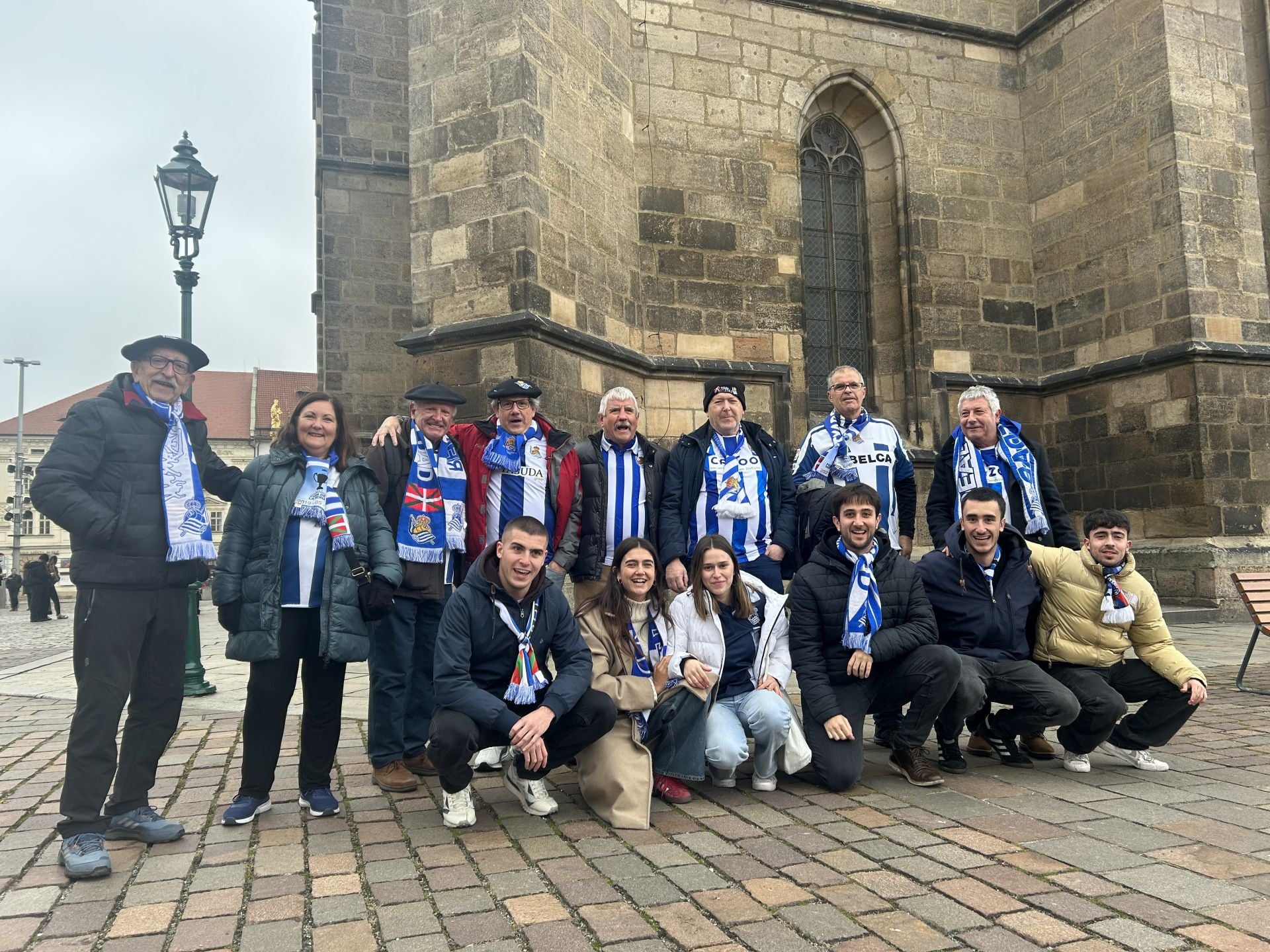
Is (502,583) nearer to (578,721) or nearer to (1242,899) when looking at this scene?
(578,721)

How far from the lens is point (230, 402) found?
58594 mm

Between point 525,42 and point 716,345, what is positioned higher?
point 525,42

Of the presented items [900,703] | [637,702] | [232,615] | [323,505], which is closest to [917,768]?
[900,703]

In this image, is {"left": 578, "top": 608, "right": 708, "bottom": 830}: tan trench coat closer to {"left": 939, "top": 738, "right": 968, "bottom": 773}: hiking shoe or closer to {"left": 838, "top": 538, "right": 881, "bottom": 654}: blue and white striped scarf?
{"left": 838, "top": 538, "right": 881, "bottom": 654}: blue and white striped scarf

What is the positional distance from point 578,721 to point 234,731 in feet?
9.79

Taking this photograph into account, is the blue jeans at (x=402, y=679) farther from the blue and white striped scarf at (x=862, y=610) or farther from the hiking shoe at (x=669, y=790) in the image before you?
the blue and white striped scarf at (x=862, y=610)

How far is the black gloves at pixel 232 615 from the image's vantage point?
150 inches

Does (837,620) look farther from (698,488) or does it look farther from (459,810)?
(459,810)

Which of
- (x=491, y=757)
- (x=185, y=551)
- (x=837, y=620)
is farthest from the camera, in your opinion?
(x=837, y=620)

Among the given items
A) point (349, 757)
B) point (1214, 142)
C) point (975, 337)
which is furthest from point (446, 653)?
A: point (1214, 142)

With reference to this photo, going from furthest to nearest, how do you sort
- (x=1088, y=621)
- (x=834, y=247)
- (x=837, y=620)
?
1. (x=834, y=247)
2. (x=1088, y=621)
3. (x=837, y=620)

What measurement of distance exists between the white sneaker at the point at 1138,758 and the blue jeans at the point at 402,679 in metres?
3.37

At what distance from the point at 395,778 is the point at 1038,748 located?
320 centimetres

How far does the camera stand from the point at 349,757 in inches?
197
